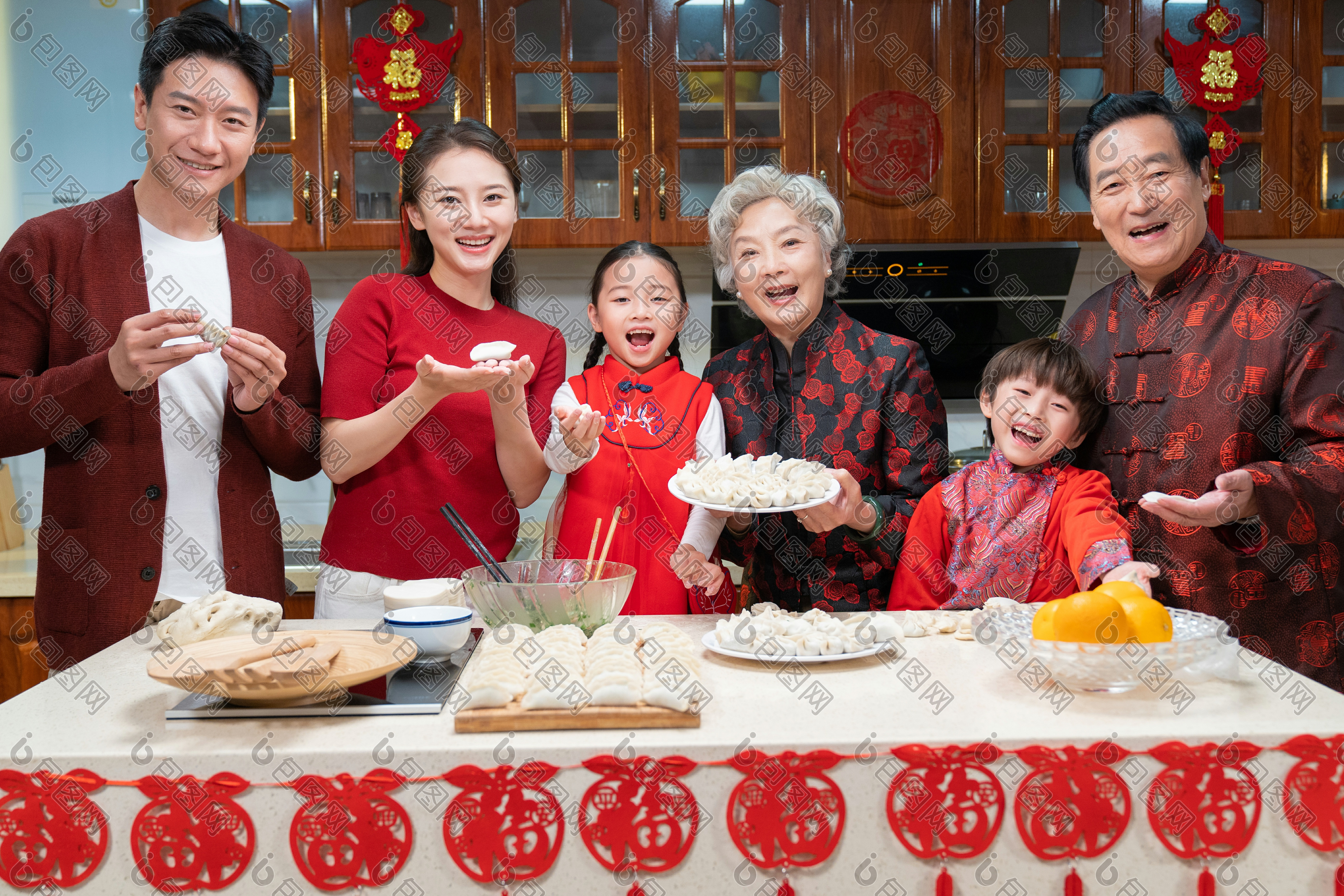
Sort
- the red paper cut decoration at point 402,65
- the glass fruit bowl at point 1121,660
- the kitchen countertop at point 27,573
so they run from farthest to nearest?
the red paper cut decoration at point 402,65
the kitchen countertop at point 27,573
the glass fruit bowl at point 1121,660

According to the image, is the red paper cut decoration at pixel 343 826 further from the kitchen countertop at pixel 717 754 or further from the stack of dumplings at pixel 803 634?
the stack of dumplings at pixel 803 634

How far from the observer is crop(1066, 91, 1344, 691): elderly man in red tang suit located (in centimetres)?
146

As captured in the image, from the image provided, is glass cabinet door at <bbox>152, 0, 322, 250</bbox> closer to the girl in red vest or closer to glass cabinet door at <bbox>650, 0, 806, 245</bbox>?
glass cabinet door at <bbox>650, 0, 806, 245</bbox>

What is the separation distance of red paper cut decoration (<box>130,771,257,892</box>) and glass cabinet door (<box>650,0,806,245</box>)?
230cm

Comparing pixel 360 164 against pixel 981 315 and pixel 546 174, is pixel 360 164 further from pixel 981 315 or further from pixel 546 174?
pixel 981 315

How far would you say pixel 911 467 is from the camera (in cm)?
174

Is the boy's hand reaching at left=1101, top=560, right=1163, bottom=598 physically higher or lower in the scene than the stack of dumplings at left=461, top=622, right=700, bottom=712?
higher

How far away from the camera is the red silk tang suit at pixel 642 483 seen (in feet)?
5.83

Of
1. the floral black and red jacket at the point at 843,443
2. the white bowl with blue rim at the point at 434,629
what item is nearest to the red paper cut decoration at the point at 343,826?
Answer: the white bowl with blue rim at the point at 434,629

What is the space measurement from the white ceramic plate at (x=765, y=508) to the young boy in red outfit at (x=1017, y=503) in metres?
0.35

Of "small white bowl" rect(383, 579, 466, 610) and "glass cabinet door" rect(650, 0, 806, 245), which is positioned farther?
"glass cabinet door" rect(650, 0, 806, 245)

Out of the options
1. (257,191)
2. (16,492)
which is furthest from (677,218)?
(16,492)

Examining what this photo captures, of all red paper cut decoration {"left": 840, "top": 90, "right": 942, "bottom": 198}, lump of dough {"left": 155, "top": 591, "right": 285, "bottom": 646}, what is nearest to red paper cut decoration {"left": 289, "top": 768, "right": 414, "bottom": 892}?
lump of dough {"left": 155, "top": 591, "right": 285, "bottom": 646}

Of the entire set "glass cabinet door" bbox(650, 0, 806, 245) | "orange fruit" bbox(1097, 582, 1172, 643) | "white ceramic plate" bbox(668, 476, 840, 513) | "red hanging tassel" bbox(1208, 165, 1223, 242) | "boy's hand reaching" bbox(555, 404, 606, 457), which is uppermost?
"glass cabinet door" bbox(650, 0, 806, 245)
